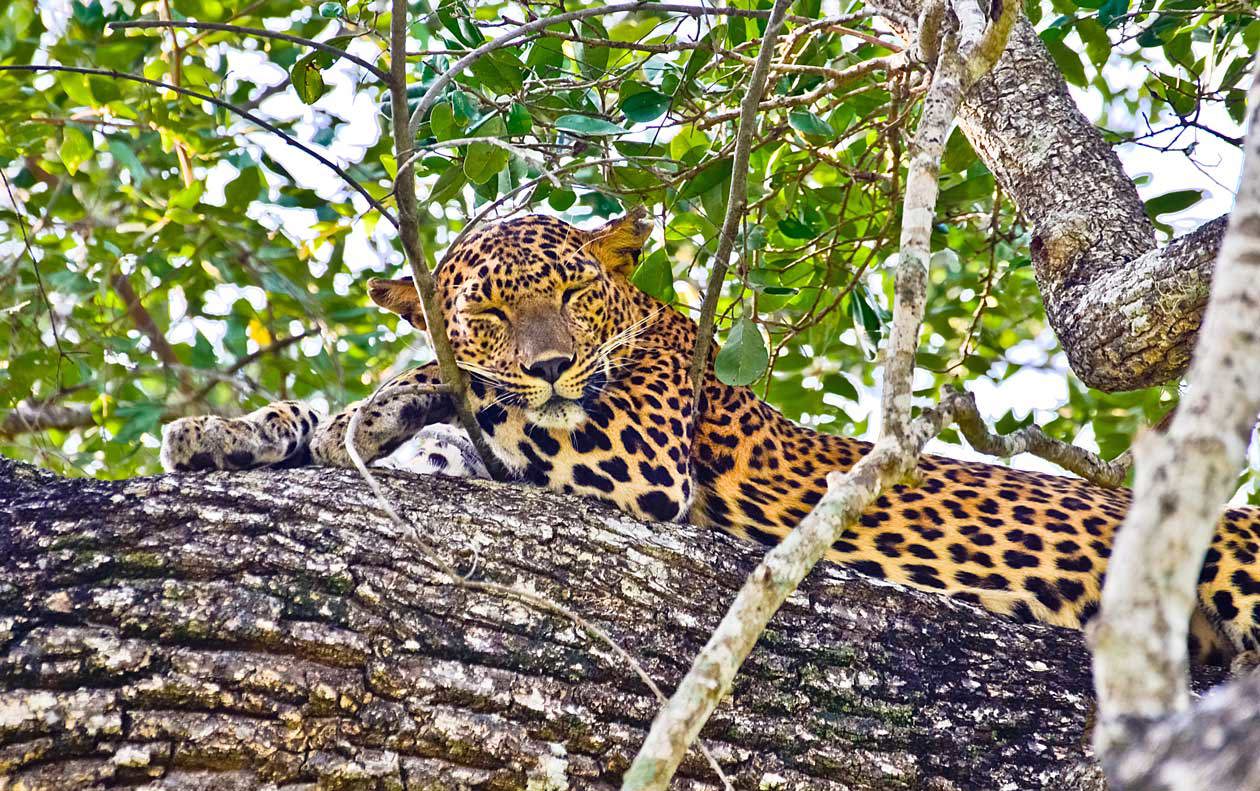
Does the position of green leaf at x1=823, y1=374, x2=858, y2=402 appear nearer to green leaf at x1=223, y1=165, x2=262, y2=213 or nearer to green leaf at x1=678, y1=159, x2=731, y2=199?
green leaf at x1=678, y1=159, x2=731, y2=199

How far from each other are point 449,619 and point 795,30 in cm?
289

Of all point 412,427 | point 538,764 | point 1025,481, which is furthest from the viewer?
point 1025,481

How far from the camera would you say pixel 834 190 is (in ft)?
19.6

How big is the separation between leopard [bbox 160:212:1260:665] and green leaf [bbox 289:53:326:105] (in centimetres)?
72

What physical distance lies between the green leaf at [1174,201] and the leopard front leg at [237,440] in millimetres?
3475

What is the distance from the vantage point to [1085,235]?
167 inches

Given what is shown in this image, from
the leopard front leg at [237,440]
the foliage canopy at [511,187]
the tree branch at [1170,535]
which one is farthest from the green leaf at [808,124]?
the tree branch at [1170,535]

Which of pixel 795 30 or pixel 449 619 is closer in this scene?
pixel 449 619

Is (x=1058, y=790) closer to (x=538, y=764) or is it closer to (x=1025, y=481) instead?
(x=538, y=764)

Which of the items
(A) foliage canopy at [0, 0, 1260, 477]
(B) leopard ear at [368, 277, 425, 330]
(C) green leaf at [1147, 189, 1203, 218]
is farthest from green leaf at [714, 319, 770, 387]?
(C) green leaf at [1147, 189, 1203, 218]

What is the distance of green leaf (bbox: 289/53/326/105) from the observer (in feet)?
14.3

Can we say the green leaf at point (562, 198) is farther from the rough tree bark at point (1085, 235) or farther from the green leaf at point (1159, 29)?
the green leaf at point (1159, 29)

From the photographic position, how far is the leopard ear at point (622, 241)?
5754 mm

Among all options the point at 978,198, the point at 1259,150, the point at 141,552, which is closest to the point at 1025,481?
the point at 978,198
